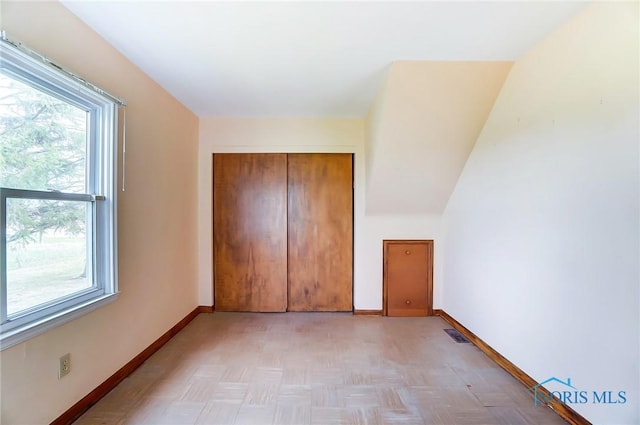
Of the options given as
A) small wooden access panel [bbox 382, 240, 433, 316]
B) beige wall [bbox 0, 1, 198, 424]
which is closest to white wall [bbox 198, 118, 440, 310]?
small wooden access panel [bbox 382, 240, 433, 316]

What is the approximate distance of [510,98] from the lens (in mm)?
2121

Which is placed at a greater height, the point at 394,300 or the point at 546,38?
the point at 546,38

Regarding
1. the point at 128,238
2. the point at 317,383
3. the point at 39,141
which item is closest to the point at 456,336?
the point at 317,383

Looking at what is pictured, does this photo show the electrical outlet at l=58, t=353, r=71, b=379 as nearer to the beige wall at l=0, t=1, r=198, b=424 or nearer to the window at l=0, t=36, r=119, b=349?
the beige wall at l=0, t=1, r=198, b=424

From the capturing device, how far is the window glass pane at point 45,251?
1333 millimetres

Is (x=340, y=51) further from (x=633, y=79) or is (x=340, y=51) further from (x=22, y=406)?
(x=22, y=406)

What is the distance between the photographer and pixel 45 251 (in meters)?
1.49

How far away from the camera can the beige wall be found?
4.49ft

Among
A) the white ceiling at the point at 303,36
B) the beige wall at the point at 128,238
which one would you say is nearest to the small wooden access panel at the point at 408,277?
the white ceiling at the point at 303,36

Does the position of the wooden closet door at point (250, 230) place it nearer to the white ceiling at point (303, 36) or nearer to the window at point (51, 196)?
the white ceiling at point (303, 36)

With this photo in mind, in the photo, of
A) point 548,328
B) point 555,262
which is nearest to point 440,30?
point 555,262

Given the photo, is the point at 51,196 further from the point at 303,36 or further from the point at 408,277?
the point at 408,277

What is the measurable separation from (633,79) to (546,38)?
26.9 inches

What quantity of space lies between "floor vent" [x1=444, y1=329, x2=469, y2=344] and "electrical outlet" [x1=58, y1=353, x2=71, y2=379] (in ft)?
9.66
